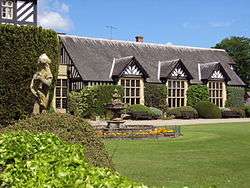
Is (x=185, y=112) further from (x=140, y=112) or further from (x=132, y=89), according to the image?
(x=132, y=89)

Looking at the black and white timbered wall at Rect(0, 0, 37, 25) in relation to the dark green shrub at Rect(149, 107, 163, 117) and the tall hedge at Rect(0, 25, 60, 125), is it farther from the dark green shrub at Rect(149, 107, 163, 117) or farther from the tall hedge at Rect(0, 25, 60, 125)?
the tall hedge at Rect(0, 25, 60, 125)

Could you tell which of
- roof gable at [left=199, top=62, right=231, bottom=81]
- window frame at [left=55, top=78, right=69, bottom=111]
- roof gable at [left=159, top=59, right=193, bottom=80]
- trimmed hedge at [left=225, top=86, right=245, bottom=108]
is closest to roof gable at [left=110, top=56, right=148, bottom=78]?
roof gable at [left=159, top=59, right=193, bottom=80]

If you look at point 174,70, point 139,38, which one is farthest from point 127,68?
point 139,38

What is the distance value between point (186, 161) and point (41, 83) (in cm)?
447

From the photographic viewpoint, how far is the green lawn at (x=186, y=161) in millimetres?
9694

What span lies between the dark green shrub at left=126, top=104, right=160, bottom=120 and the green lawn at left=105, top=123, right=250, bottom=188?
1731cm

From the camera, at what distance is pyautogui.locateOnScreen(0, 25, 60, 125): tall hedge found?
52.3 ft

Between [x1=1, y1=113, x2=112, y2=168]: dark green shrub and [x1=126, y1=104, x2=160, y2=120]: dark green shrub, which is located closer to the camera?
[x1=1, y1=113, x2=112, y2=168]: dark green shrub

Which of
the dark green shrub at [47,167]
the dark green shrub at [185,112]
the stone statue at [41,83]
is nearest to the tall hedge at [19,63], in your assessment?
the stone statue at [41,83]

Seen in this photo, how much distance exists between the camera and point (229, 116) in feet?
136

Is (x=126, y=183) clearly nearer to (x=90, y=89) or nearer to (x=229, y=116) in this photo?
(x=90, y=89)

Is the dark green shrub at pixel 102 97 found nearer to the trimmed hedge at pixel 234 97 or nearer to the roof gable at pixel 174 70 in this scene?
the roof gable at pixel 174 70

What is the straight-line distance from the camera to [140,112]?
120ft

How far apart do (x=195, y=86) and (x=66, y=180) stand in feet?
128
